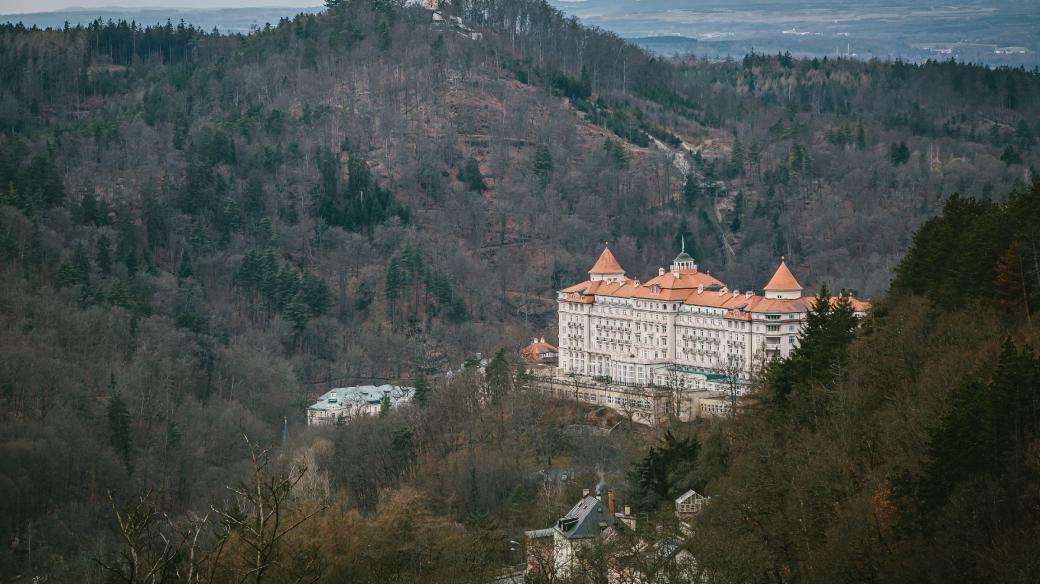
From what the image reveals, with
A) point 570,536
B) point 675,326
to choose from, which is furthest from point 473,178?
point 570,536

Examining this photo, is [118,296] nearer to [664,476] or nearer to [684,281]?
[684,281]

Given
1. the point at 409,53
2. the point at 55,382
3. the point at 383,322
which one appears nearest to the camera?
the point at 55,382

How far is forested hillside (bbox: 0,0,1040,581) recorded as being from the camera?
225 feet

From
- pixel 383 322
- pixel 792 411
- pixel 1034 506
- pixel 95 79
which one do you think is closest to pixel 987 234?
pixel 792 411

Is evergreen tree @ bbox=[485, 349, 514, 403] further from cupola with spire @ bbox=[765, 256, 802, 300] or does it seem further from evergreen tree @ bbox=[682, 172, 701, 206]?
evergreen tree @ bbox=[682, 172, 701, 206]

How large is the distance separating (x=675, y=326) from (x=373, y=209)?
40.7m

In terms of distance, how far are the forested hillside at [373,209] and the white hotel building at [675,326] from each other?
653 cm

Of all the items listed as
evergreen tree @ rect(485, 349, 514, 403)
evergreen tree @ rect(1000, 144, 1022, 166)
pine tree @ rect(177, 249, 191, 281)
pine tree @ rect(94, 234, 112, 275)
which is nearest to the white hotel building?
evergreen tree @ rect(485, 349, 514, 403)

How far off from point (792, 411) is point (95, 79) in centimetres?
9689

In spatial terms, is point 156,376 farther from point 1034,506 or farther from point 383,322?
point 1034,506

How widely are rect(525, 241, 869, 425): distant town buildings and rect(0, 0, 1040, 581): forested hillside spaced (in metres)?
4.55

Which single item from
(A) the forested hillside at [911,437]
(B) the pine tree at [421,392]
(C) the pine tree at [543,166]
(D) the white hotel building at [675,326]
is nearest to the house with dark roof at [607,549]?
(A) the forested hillside at [911,437]

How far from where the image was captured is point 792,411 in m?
50.0

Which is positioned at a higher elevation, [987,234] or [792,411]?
[987,234]
